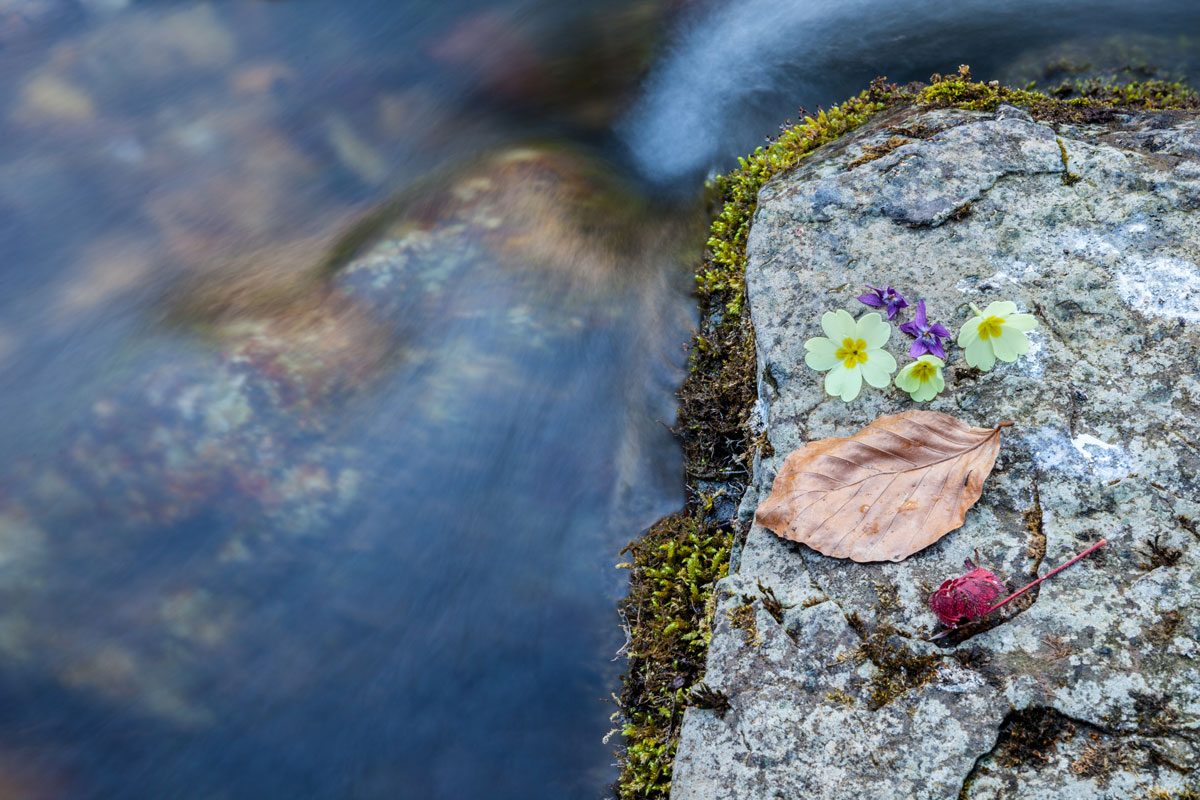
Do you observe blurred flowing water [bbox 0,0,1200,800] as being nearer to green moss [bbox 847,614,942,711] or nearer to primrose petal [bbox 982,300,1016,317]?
green moss [bbox 847,614,942,711]

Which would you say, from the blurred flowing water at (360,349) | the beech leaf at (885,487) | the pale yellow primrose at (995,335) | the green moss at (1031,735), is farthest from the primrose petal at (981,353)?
the blurred flowing water at (360,349)

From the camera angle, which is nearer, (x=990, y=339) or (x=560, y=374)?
(x=990, y=339)

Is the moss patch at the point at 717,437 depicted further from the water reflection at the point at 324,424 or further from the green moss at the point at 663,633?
the water reflection at the point at 324,424

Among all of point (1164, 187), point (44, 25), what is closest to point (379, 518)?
point (1164, 187)

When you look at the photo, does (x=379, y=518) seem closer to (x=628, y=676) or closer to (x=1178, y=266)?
(x=628, y=676)

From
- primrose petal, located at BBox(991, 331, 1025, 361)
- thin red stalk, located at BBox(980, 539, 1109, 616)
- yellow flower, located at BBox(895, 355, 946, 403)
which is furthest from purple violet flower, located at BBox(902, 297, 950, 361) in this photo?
thin red stalk, located at BBox(980, 539, 1109, 616)

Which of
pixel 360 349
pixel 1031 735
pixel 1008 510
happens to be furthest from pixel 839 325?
pixel 360 349
